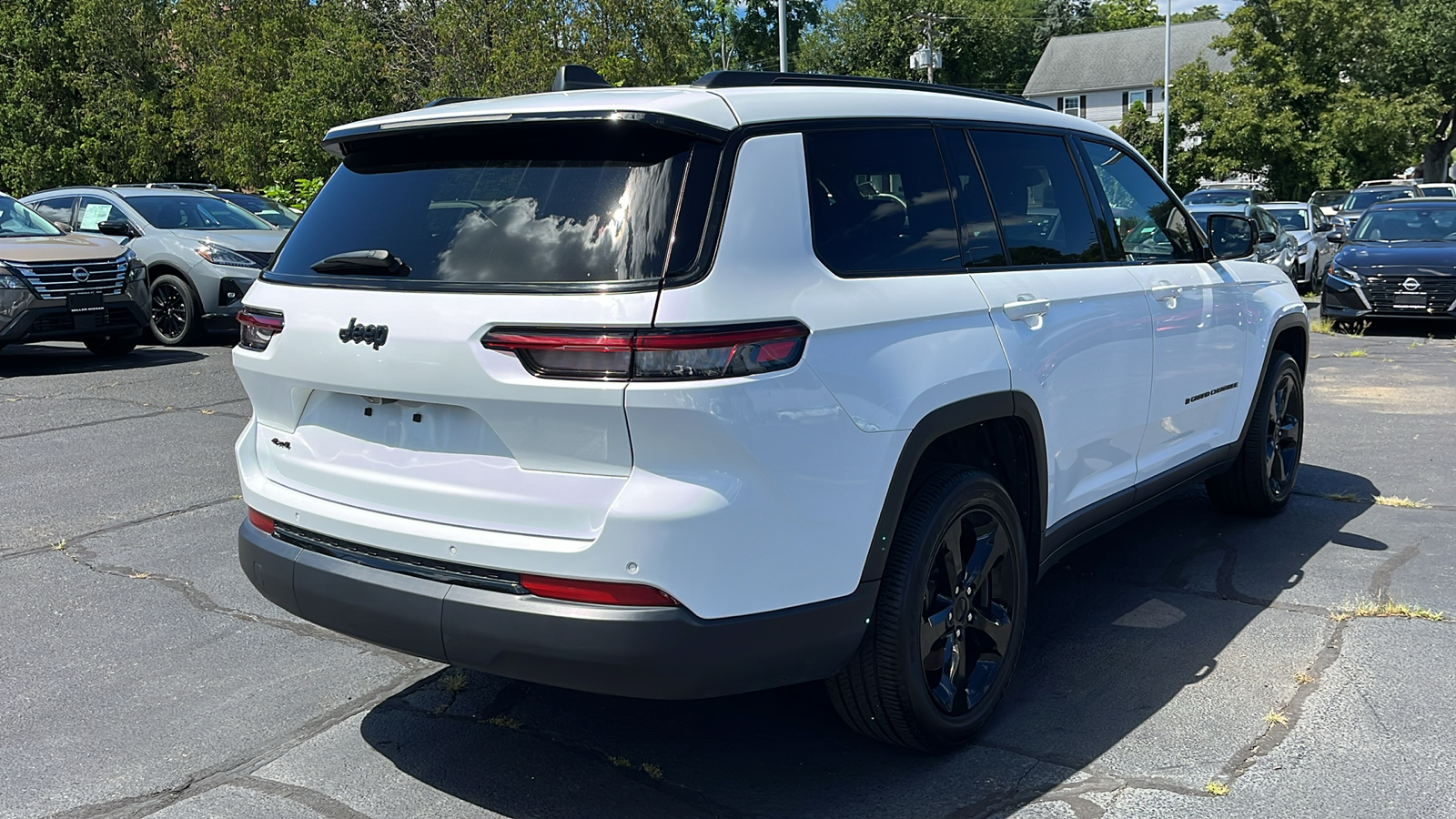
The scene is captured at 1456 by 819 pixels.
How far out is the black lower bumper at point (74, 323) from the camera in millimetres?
10805

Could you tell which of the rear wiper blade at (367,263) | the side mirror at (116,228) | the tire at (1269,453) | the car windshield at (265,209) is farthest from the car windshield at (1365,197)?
the rear wiper blade at (367,263)

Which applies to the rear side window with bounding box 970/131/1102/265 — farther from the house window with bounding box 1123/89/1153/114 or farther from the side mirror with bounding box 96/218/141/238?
the house window with bounding box 1123/89/1153/114

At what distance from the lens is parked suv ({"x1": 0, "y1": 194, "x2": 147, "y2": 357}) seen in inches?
424

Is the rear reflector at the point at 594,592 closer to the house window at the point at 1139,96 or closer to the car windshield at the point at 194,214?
the car windshield at the point at 194,214

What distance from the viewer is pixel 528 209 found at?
3.01 m

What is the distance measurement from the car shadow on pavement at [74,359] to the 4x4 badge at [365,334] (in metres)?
9.77

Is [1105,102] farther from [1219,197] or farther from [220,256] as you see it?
[220,256]

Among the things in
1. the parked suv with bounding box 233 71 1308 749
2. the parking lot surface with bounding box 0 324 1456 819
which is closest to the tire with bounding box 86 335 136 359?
the parking lot surface with bounding box 0 324 1456 819

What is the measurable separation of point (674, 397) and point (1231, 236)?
3714 mm

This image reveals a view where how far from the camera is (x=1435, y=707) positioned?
12.4ft

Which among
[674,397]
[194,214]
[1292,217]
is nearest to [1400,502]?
[674,397]

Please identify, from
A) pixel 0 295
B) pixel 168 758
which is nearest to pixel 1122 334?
pixel 168 758

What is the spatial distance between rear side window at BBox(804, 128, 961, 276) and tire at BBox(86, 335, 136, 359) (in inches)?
439

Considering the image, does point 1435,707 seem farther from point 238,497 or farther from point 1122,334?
point 238,497
